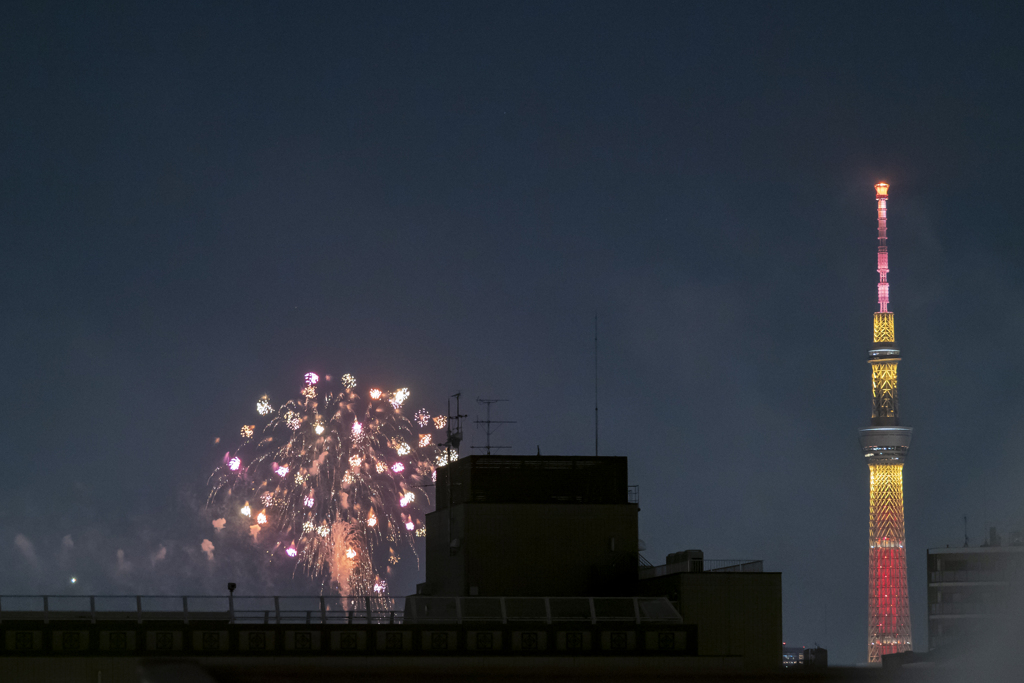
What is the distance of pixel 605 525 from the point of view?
76.6 meters

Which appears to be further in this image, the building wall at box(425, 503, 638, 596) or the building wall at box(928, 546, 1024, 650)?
the building wall at box(928, 546, 1024, 650)

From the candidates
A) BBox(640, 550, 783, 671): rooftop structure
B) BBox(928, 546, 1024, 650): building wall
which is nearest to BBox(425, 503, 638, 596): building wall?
BBox(640, 550, 783, 671): rooftop structure

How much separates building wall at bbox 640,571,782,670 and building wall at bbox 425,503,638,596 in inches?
442

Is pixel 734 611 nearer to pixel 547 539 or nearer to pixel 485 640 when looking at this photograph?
pixel 485 640

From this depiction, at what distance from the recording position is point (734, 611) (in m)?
63.5

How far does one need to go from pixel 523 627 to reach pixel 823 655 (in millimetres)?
18835

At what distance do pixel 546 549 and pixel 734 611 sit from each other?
14836mm

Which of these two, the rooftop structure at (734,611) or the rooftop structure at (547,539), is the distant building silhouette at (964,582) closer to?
the rooftop structure at (547,539)

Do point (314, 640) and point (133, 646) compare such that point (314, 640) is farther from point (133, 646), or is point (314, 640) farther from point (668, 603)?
point (668, 603)

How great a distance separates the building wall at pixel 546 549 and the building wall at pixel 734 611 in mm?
11228

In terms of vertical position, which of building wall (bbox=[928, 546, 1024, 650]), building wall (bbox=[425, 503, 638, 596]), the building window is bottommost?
building wall (bbox=[928, 546, 1024, 650])

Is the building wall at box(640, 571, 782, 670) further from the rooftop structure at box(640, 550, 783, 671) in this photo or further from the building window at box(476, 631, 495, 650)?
the building window at box(476, 631, 495, 650)

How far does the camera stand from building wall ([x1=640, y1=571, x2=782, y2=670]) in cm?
6284

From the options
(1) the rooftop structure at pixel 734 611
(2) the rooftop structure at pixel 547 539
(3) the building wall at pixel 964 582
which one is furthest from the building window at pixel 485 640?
(3) the building wall at pixel 964 582
